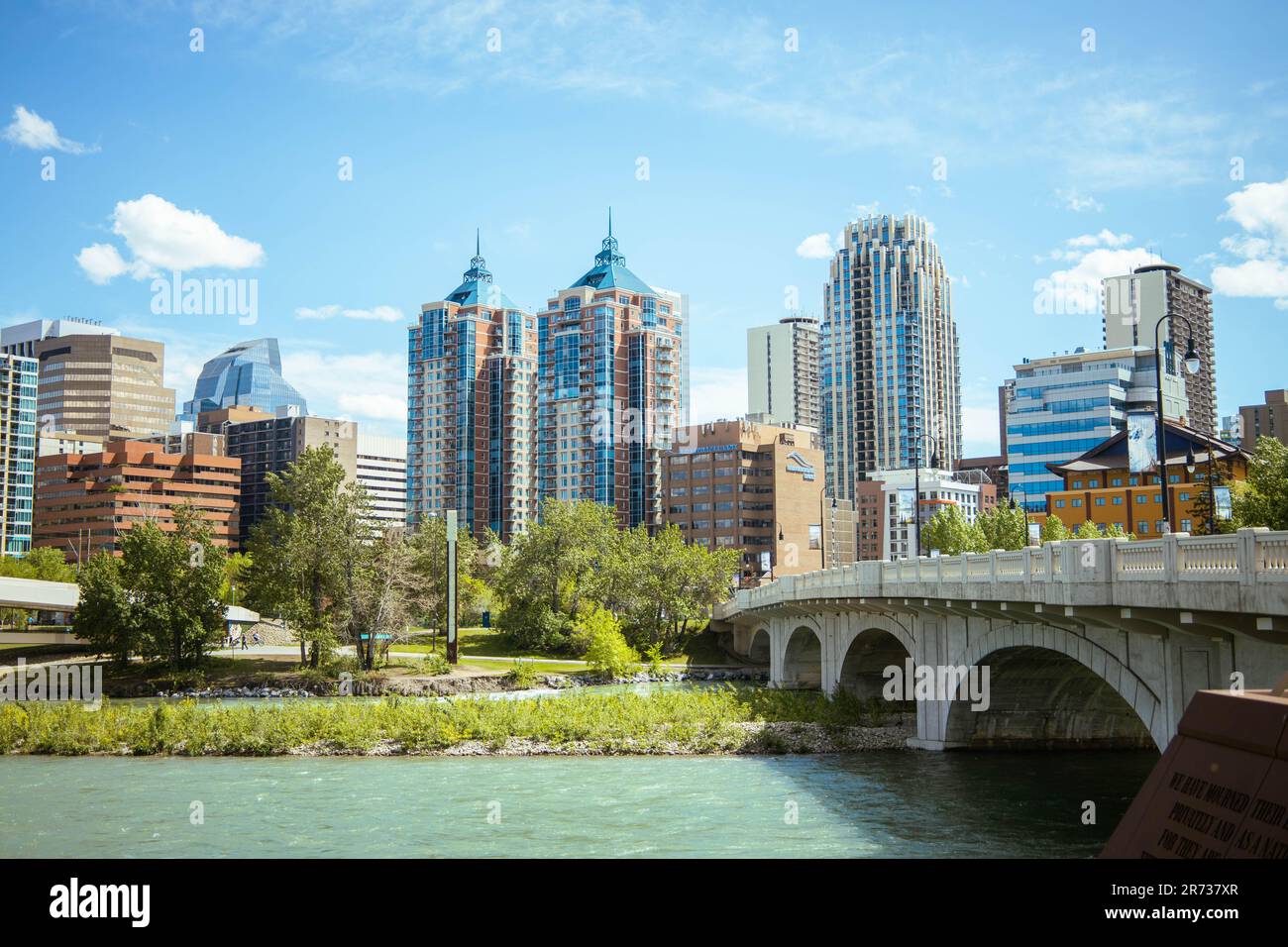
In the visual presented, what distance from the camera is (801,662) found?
247 ft

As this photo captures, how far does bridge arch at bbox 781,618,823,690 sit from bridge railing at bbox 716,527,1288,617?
30.4 m

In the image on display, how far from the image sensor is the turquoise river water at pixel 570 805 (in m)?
27.0

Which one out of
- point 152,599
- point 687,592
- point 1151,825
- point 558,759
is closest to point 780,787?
point 558,759

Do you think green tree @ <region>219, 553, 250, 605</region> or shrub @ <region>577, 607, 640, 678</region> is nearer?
green tree @ <region>219, 553, 250, 605</region>

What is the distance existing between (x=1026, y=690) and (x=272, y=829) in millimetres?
26603

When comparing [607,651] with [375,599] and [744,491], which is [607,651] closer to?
[375,599]

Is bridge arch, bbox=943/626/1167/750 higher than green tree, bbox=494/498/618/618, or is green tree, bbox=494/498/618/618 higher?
green tree, bbox=494/498/618/618

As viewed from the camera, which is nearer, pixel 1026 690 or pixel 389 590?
pixel 1026 690

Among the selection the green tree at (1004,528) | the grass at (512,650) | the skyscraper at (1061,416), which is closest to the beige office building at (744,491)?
the skyscraper at (1061,416)

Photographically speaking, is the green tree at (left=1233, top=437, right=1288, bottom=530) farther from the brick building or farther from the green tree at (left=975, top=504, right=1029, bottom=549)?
the brick building

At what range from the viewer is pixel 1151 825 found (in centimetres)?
1048

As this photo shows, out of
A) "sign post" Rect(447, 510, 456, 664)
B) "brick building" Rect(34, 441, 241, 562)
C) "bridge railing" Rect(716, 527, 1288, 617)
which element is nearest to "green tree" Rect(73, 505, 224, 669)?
"sign post" Rect(447, 510, 456, 664)

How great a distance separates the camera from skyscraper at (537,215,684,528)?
189375 millimetres
